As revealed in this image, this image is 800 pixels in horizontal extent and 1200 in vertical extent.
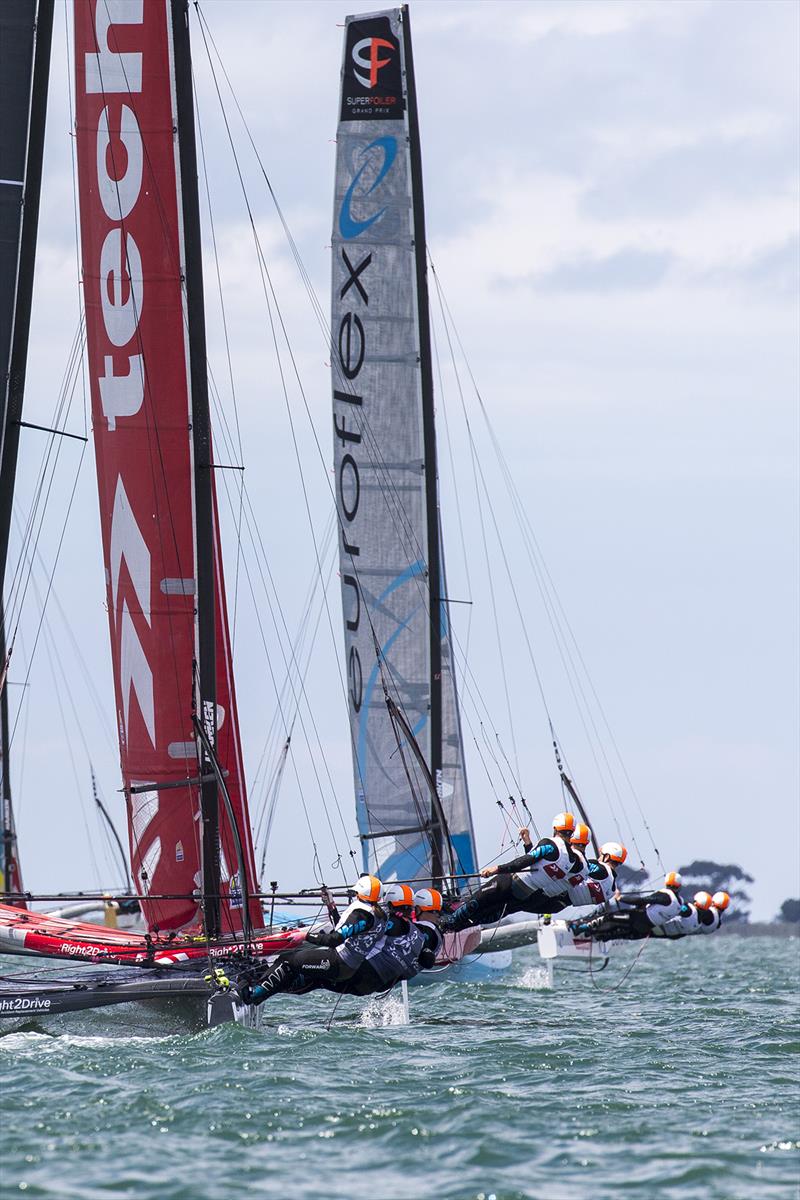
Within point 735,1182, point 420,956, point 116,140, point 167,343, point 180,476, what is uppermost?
point 116,140

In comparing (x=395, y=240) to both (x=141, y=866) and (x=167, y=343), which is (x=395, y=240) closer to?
(x=167, y=343)

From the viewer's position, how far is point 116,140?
2077cm

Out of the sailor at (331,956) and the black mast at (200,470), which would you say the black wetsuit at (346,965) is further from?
the black mast at (200,470)

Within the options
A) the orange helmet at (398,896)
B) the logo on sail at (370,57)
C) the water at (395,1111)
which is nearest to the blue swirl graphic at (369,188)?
the logo on sail at (370,57)

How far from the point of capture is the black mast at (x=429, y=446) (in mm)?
27609

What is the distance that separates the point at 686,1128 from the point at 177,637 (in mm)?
8966

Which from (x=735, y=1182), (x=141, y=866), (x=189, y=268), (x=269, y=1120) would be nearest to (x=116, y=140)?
(x=189, y=268)

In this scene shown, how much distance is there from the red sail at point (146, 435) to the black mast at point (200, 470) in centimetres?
14

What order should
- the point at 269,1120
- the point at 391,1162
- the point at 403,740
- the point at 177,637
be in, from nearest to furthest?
the point at 391,1162
the point at 269,1120
the point at 177,637
the point at 403,740

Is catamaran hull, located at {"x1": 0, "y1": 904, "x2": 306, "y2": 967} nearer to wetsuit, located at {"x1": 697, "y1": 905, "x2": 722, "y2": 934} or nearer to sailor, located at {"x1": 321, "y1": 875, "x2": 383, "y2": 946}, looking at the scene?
sailor, located at {"x1": 321, "y1": 875, "x2": 383, "y2": 946}

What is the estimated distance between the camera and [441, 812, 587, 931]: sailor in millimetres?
20031

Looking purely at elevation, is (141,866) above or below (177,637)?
below

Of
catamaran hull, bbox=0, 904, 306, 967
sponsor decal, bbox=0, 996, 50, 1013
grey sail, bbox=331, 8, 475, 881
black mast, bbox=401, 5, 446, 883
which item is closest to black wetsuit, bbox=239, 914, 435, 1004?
catamaran hull, bbox=0, 904, 306, 967

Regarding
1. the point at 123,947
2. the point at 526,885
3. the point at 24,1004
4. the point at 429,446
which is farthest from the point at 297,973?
the point at 429,446
